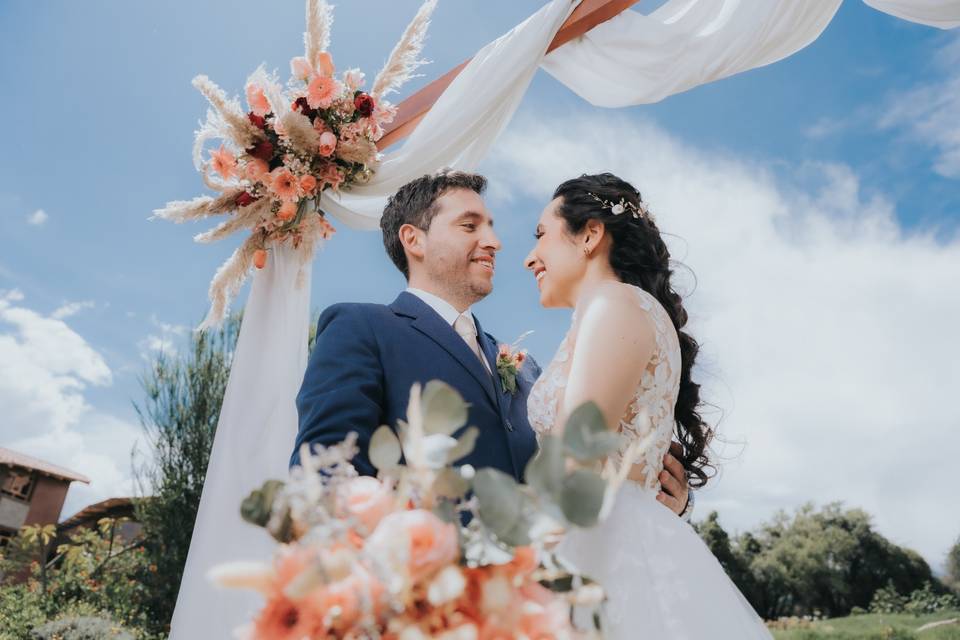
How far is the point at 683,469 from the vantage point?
97.9 inches

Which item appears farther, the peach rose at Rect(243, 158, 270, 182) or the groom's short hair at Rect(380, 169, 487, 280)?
the peach rose at Rect(243, 158, 270, 182)

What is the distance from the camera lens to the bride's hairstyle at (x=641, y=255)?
8.59 ft

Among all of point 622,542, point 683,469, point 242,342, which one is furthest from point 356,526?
point 242,342

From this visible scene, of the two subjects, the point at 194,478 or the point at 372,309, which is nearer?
the point at 372,309

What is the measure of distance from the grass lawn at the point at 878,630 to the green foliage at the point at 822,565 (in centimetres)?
735

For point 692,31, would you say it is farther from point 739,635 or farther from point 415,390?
point 415,390

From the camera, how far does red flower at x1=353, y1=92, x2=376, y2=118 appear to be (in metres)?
3.58

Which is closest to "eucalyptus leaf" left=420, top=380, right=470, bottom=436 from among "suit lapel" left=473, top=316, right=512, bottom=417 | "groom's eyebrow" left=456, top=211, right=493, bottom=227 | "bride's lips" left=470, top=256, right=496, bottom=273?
"suit lapel" left=473, top=316, right=512, bottom=417

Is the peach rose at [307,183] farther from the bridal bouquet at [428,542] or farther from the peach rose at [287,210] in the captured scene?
the bridal bouquet at [428,542]

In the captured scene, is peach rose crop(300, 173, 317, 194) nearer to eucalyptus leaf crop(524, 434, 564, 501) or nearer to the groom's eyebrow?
the groom's eyebrow

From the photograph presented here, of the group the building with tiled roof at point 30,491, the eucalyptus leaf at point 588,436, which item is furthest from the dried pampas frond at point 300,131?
the building with tiled roof at point 30,491

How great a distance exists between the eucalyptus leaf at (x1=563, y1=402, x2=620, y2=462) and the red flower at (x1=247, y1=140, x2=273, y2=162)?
3.05 metres

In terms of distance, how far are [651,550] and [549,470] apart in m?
1.36

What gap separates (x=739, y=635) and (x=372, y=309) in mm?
1436
